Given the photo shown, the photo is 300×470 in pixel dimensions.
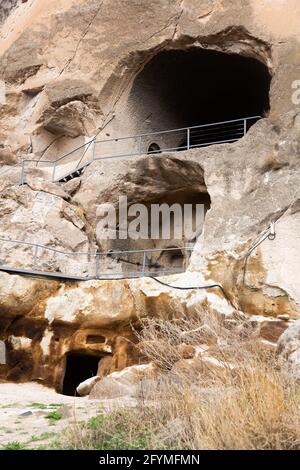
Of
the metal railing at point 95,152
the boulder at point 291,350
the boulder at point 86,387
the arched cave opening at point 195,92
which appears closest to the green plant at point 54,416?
the boulder at point 291,350

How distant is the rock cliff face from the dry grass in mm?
2968

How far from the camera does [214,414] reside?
3.58 metres

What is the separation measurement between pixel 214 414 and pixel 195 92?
11.5 m

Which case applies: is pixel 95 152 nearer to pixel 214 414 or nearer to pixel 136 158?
pixel 136 158

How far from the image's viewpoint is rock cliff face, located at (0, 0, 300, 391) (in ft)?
27.1

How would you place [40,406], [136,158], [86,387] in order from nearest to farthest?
[40,406] < [86,387] < [136,158]

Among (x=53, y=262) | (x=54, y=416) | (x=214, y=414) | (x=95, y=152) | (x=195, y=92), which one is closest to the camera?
(x=214, y=414)

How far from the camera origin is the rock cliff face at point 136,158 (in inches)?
325

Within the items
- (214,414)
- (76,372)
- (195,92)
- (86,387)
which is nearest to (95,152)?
→ (195,92)

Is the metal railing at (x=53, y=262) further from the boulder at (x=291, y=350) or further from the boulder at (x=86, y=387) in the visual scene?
the boulder at (x=291, y=350)

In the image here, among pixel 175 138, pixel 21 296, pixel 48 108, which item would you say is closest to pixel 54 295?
pixel 21 296

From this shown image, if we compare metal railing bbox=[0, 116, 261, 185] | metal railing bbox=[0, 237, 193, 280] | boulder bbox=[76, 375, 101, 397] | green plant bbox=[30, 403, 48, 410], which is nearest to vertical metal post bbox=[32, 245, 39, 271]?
metal railing bbox=[0, 237, 193, 280]

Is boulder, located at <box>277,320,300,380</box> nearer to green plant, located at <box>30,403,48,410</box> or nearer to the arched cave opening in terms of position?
green plant, located at <box>30,403,48,410</box>

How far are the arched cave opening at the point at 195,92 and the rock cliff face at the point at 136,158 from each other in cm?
4
